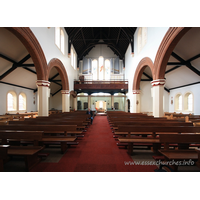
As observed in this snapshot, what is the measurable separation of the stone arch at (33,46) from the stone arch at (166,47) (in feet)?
21.1

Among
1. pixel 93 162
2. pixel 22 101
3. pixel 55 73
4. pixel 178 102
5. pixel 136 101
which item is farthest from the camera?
pixel 55 73

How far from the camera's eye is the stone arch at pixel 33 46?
5.24 meters

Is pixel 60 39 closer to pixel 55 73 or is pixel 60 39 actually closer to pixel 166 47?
pixel 55 73

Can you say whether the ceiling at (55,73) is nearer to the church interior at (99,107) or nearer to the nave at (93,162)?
the church interior at (99,107)

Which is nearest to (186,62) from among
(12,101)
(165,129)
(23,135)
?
(165,129)

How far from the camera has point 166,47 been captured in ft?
20.0

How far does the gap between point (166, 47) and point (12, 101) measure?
482 inches

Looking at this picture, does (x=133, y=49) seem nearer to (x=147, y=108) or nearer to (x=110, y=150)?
(x=147, y=108)

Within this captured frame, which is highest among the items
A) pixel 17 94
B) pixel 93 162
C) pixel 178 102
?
pixel 17 94

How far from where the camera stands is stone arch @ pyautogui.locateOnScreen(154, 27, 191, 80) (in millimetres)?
5328

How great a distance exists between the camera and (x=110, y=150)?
11.7 ft

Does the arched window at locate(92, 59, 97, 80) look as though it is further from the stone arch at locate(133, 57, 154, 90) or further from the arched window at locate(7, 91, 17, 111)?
the arched window at locate(7, 91, 17, 111)

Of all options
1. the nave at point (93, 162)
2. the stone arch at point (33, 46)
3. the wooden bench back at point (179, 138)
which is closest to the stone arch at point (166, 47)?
the wooden bench back at point (179, 138)

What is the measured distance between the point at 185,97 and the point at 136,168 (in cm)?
1193
